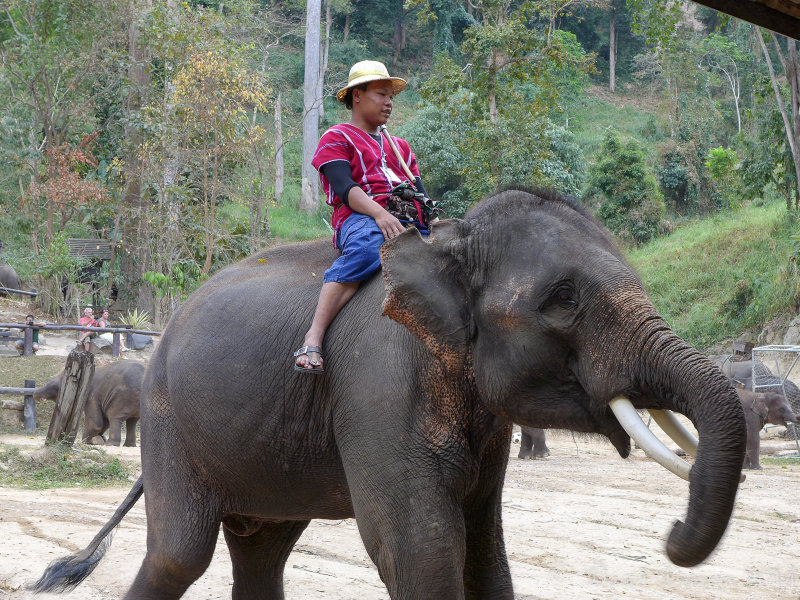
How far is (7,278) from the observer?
77.8ft

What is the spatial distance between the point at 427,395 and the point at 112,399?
1126 cm

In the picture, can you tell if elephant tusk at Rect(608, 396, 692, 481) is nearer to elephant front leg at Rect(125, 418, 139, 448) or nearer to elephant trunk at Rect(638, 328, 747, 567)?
elephant trunk at Rect(638, 328, 747, 567)

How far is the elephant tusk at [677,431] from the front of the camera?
9.02ft

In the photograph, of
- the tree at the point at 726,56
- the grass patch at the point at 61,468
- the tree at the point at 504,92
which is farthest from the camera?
the tree at the point at 726,56

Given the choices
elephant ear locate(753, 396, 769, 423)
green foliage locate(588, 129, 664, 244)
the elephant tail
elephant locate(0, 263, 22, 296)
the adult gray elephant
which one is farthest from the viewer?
green foliage locate(588, 129, 664, 244)

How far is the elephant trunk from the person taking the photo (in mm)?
2459

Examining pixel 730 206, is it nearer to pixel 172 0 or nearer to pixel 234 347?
pixel 172 0

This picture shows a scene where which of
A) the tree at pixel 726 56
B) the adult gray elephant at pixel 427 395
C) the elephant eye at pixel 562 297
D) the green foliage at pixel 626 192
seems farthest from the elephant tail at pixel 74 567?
the tree at pixel 726 56

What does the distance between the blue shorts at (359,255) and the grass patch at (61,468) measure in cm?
667

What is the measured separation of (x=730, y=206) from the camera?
96.9 feet

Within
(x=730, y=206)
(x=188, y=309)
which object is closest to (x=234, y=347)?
(x=188, y=309)

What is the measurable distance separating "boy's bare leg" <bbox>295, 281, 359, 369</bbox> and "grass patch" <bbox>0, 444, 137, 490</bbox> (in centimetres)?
662

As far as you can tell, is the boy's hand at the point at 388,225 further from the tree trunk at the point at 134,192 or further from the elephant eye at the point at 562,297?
the tree trunk at the point at 134,192

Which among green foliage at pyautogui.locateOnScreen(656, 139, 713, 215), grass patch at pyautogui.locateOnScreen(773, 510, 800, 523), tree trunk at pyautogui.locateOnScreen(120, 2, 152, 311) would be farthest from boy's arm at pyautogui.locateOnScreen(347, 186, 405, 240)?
green foliage at pyautogui.locateOnScreen(656, 139, 713, 215)
